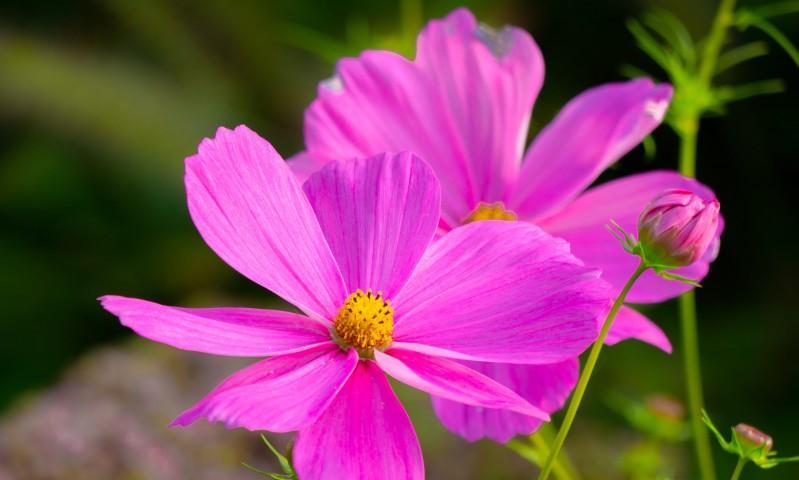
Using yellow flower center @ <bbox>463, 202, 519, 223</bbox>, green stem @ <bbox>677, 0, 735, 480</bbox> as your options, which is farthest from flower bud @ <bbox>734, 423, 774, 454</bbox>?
yellow flower center @ <bbox>463, 202, 519, 223</bbox>

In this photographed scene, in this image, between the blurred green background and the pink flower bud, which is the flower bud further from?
the blurred green background

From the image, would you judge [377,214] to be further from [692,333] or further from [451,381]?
[692,333]

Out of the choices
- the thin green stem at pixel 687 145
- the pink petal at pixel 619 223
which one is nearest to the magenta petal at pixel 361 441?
the pink petal at pixel 619 223

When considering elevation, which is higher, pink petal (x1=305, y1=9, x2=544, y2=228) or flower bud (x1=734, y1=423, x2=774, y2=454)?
pink petal (x1=305, y1=9, x2=544, y2=228)

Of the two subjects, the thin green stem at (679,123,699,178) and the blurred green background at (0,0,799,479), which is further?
the blurred green background at (0,0,799,479)

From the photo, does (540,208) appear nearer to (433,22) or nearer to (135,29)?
(433,22)
